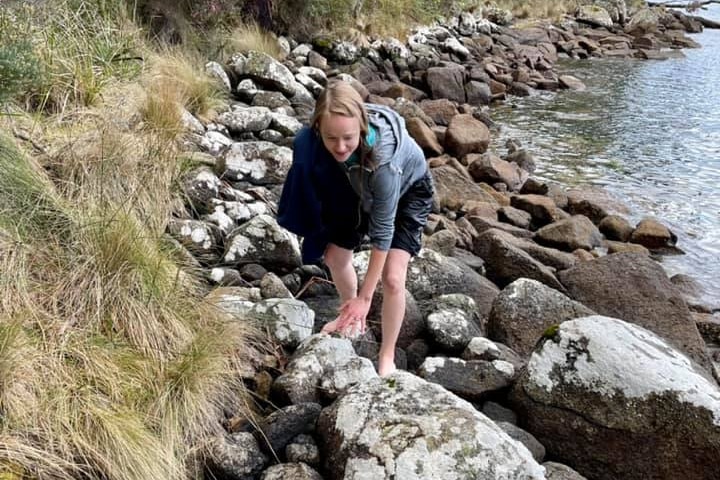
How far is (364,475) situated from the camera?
237 centimetres

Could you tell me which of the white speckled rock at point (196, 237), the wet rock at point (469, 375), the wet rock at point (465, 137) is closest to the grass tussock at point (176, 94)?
the white speckled rock at point (196, 237)

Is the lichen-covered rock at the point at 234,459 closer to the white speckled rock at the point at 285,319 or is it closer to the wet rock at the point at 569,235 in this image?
the white speckled rock at the point at 285,319

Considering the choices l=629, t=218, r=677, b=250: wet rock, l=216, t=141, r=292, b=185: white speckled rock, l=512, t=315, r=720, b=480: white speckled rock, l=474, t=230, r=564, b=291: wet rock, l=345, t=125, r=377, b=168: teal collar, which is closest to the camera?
l=345, t=125, r=377, b=168: teal collar

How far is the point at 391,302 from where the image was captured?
10.9ft

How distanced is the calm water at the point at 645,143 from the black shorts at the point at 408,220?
4.25m

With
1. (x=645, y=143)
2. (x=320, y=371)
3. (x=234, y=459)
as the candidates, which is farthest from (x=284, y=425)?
(x=645, y=143)

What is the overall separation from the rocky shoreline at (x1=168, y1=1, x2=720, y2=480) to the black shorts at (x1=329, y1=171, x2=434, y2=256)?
0.56 metres

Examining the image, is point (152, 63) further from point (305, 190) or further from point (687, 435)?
point (687, 435)

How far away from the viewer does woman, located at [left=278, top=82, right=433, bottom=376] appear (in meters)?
2.77

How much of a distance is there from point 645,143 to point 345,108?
32.2ft

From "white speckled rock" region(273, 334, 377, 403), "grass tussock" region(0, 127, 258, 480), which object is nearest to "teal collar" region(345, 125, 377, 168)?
"white speckled rock" region(273, 334, 377, 403)

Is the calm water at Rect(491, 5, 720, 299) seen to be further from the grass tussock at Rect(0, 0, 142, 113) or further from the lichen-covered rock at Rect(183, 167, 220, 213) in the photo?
the grass tussock at Rect(0, 0, 142, 113)

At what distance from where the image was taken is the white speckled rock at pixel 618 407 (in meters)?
→ 2.98

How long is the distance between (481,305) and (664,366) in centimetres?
155
